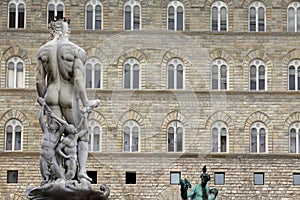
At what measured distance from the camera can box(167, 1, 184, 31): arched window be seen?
136ft

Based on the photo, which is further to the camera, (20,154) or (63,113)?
(20,154)

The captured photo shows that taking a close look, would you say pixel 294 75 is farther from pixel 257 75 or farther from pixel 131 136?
pixel 131 136

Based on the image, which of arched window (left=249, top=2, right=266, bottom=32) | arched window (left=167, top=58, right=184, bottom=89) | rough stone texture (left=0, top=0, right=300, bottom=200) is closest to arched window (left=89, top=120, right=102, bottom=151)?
rough stone texture (left=0, top=0, right=300, bottom=200)

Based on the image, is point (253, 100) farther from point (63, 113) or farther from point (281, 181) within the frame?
point (63, 113)

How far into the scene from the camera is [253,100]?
4075 centimetres

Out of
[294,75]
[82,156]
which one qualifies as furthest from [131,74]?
[82,156]

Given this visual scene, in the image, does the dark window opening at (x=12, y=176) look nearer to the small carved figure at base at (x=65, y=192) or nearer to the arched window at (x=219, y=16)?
the arched window at (x=219, y=16)

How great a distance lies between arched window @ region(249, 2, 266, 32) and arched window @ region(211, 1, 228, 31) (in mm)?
1076

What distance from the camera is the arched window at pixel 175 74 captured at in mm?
41094

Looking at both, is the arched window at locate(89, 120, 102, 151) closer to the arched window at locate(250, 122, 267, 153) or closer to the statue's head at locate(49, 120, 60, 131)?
the arched window at locate(250, 122, 267, 153)

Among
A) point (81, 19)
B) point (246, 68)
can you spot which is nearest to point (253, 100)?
point (246, 68)

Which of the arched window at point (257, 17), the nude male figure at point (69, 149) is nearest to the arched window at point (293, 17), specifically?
the arched window at point (257, 17)

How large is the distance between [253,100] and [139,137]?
4.83 metres

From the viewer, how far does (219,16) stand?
4134 centimetres
